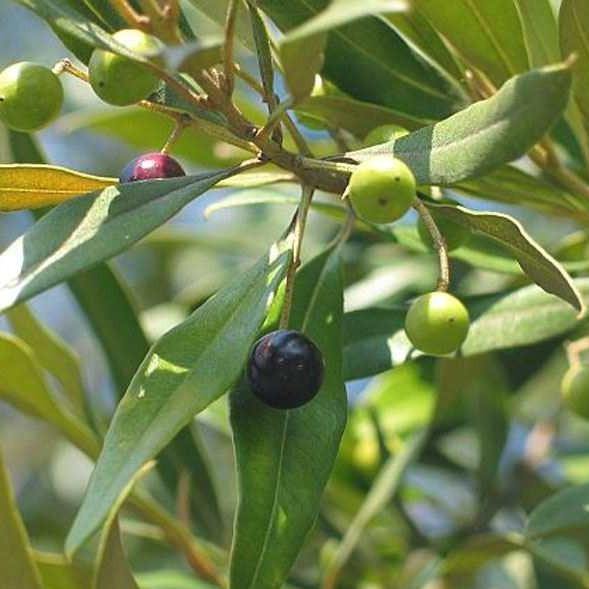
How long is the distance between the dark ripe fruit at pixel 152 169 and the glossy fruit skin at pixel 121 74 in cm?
15

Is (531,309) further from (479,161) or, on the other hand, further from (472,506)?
(472,506)

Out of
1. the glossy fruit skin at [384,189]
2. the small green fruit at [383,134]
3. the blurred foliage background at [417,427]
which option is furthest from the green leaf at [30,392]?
A: the glossy fruit skin at [384,189]

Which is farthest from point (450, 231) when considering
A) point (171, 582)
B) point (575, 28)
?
point (171, 582)

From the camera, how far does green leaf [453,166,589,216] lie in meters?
1.70

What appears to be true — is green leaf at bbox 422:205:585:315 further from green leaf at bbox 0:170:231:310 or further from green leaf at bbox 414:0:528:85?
green leaf at bbox 414:0:528:85

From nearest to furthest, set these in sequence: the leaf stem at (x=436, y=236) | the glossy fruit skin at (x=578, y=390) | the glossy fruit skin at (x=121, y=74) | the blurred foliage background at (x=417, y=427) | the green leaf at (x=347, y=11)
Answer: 1. the green leaf at (x=347, y=11)
2. the glossy fruit skin at (x=121, y=74)
3. the leaf stem at (x=436, y=236)
4. the glossy fruit skin at (x=578, y=390)
5. the blurred foliage background at (x=417, y=427)

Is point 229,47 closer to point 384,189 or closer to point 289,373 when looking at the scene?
point 384,189

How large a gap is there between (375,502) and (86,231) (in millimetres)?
1013

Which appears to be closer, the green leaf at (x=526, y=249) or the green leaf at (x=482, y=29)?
the green leaf at (x=526, y=249)

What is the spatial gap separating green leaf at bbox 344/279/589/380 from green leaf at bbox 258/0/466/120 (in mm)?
264

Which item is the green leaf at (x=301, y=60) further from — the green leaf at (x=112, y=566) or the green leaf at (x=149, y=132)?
the green leaf at (x=149, y=132)

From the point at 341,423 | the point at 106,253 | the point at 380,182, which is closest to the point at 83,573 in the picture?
the point at 341,423

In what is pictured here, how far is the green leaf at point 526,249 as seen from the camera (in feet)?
4.08

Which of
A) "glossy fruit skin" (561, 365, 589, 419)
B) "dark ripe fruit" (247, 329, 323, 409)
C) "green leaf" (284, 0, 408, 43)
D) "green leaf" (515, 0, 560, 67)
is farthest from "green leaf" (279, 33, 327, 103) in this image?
"glossy fruit skin" (561, 365, 589, 419)
